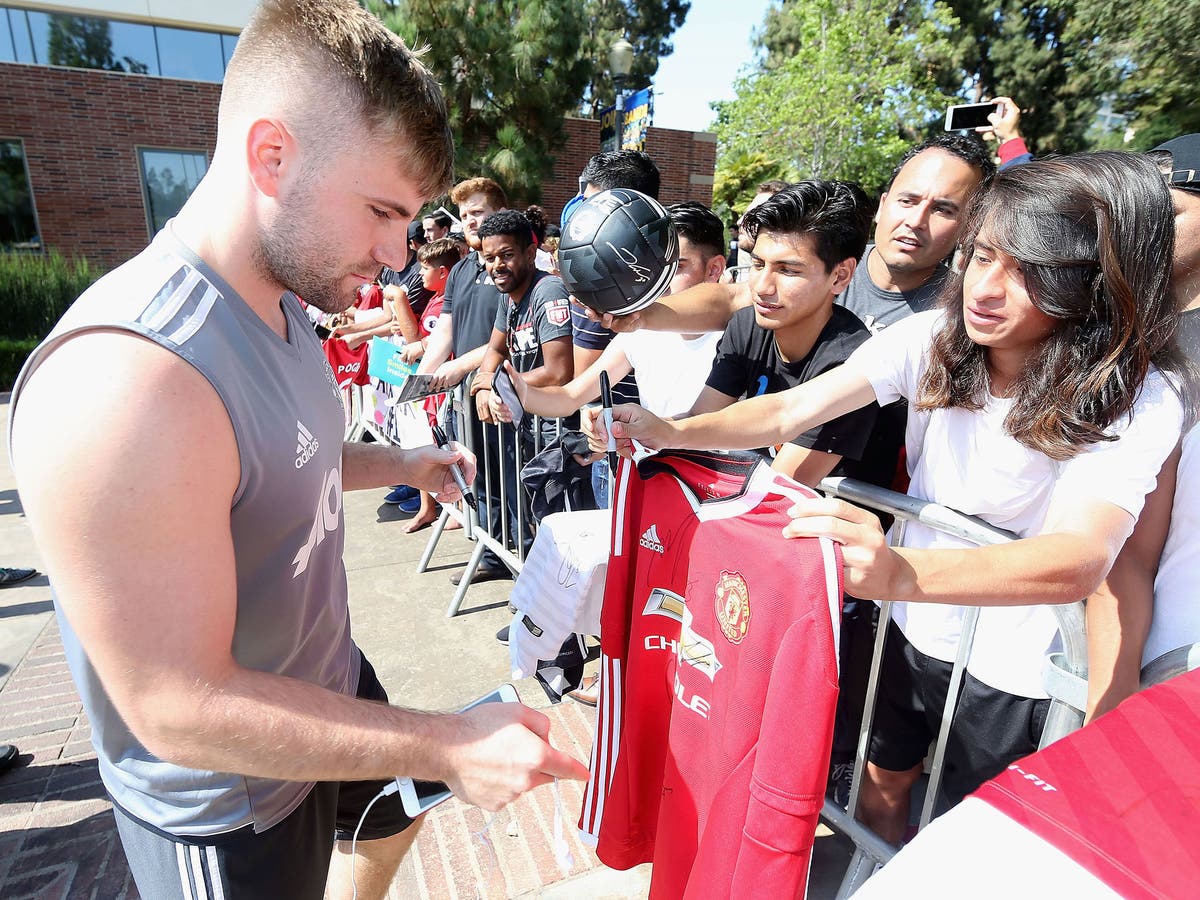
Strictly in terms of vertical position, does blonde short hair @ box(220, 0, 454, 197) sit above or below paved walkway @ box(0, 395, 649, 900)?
above

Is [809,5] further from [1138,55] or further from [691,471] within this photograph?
[691,471]

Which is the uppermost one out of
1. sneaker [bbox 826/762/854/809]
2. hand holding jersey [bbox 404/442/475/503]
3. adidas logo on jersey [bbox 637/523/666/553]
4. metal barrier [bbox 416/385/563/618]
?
hand holding jersey [bbox 404/442/475/503]

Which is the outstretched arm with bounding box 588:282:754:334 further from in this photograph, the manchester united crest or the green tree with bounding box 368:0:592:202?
the green tree with bounding box 368:0:592:202

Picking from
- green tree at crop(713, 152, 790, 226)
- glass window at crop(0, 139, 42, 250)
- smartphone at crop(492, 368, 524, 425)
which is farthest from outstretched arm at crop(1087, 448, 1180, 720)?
green tree at crop(713, 152, 790, 226)

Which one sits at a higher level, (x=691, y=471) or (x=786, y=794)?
(x=691, y=471)

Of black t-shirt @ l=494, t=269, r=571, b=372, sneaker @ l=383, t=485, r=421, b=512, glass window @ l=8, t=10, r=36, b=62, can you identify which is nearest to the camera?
black t-shirt @ l=494, t=269, r=571, b=372

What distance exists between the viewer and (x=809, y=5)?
21.3m

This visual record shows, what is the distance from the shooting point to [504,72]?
1680 cm

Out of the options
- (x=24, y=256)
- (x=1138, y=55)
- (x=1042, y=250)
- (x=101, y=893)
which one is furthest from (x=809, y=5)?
(x=101, y=893)

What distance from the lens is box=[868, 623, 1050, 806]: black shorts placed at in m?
1.77

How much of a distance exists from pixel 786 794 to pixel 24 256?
18.5 meters

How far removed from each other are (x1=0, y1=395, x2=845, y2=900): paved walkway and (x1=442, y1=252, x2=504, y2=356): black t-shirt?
151cm

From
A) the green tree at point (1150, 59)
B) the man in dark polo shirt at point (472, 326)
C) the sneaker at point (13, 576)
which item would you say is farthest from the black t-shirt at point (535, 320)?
the green tree at point (1150, 59)

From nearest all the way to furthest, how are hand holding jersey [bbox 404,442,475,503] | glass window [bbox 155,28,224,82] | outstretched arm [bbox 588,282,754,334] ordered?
hand holding jersey [bbox 404,442,475,503]
outstretched arm [bbox 588,282,754,334]
glass window [bbox 155,28,224,82]
